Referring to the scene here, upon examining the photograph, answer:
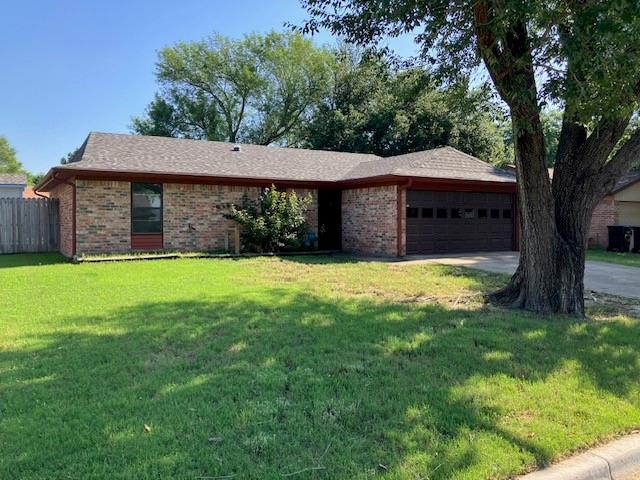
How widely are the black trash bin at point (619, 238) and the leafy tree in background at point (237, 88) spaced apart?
22.0 metres

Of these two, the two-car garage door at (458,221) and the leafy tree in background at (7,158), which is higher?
the leafy tree in background at (7,158)

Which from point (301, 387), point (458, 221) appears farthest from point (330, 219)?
point (301, 387)

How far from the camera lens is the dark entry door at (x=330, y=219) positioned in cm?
1800

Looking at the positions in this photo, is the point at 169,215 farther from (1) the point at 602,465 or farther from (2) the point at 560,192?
(1) the point at 602,465

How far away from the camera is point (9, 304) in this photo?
7363 millimetres

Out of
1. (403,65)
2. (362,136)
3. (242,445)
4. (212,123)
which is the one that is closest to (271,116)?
(212,123)

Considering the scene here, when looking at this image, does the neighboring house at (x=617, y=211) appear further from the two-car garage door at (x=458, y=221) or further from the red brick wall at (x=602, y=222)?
the two-car garage door at (x=458, y=221)

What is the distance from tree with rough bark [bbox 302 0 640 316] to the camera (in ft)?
19.4

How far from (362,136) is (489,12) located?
23.1 m

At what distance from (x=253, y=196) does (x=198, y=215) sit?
1.97 m

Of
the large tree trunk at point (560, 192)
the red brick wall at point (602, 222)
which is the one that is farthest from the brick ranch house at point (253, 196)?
the large tree trunk at point (560, 192)

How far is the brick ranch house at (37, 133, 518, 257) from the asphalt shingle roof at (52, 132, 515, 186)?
4cm

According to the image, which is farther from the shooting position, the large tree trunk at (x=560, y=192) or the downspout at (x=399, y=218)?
the downspout at (x=399, y=218)

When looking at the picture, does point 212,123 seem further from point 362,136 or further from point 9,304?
point 9,304
